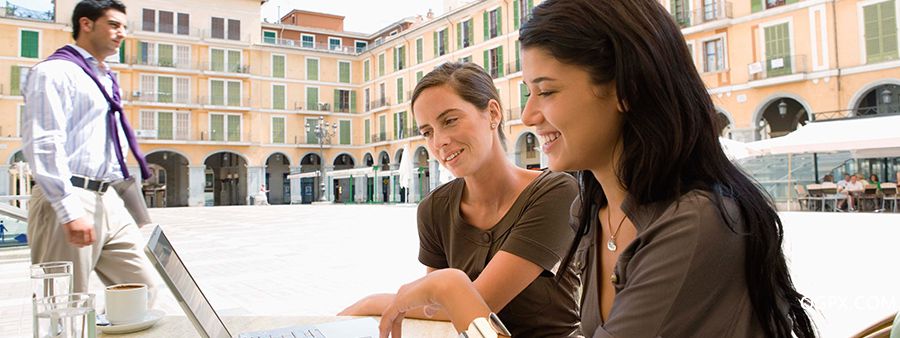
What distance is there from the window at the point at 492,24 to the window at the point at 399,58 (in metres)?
6.04

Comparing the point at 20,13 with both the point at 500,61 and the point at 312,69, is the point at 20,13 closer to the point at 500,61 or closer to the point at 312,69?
the point at 312,69

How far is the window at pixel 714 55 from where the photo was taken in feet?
56.9

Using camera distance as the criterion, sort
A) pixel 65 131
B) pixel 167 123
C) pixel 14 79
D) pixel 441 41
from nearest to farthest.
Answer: pixel 65 131 → pixel 14 79 → pixel 441 41 → pixel 167 123

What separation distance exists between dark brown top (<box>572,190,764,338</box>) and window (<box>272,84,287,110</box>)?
31.7 metres

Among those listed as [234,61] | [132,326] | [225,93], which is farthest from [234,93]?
[132,326]

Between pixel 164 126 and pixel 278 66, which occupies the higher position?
pixel 278 66

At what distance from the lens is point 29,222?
1901 mm

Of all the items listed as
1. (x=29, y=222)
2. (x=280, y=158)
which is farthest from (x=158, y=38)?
(x=29, y=222)

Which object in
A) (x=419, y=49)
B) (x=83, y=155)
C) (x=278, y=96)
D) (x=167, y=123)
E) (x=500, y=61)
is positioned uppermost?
(x=419, y=49)

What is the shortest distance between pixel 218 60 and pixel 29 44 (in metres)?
7.63

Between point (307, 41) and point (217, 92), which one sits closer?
point (217, 92)

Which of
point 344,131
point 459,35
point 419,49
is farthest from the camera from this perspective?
point 344,131

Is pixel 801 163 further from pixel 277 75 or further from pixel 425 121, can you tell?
pixel 277 75

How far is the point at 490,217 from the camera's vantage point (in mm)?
1557
